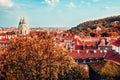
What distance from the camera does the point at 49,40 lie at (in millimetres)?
38188

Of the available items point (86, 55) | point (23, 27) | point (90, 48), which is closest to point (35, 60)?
point (86, 55)

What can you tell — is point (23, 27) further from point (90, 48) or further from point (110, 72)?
point (110, 72)

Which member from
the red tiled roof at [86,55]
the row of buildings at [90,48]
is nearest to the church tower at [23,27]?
the row of buildings at [90,48]

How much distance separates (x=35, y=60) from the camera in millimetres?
37906

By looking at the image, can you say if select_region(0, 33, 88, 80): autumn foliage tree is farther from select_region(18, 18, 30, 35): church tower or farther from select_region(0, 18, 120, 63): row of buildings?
select_region(18, 18, 30, 35): church tower

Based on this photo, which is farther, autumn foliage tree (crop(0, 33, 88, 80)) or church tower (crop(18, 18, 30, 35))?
church tower (crop(18, 18, 30, 35))

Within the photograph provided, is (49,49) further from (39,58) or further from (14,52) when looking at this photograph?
(14,52)

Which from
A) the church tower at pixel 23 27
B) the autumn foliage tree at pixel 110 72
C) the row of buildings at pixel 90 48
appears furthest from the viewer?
the church tower at pixel 23 27

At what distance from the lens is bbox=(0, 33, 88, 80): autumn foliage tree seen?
37812 millimetres

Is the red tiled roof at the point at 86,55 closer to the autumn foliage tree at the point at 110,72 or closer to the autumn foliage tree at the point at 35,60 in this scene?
the autumn foliage tree at the point at 110,72

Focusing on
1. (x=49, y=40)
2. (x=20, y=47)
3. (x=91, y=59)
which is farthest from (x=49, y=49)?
(x=91, y=59)

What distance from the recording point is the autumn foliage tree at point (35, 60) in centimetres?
3781

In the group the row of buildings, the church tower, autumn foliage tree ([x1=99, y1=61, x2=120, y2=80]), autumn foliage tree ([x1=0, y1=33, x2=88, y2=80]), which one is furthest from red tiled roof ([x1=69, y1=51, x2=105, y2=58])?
the church tower

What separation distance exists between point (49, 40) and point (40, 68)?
Result: 3.39 meters
